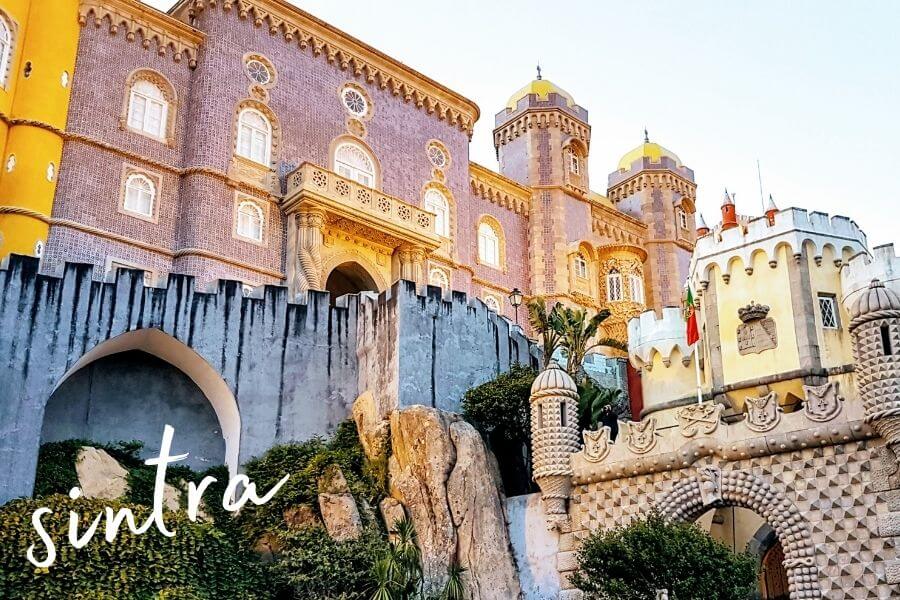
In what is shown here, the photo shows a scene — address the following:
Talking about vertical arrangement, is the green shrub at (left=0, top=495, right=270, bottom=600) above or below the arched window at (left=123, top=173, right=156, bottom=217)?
below

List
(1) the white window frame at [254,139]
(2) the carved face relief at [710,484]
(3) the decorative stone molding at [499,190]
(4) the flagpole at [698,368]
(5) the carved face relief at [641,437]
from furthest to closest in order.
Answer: (3) the decorative stone molding at [499,190], (1) the white window frame at [254,139], (4) the flagpole at [698,368], (5) the carved face relief at [641,437], (2) the carved face relief at [710,484]

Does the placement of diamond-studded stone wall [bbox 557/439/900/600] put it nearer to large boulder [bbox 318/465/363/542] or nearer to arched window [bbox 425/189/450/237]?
large boulder [bbox 318/465/363/542]

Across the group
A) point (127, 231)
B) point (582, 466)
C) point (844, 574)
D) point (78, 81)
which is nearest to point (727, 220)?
point (582, 466)

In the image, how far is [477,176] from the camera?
40.7 m

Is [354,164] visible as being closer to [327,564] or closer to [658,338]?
[658,338]

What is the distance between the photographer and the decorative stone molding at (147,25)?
29812mm

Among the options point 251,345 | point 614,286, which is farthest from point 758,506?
point 614,286

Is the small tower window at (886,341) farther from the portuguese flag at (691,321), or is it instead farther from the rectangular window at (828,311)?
the portuguese flag at (691,321)

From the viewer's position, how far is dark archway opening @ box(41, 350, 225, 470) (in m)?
22.6

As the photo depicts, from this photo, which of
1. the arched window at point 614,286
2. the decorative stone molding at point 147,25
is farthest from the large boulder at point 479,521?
the arched window at point 614,286

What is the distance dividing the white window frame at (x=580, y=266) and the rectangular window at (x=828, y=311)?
54.9 feet

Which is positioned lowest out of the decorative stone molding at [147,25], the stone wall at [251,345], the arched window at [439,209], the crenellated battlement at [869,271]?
the stone wall at [251,345]

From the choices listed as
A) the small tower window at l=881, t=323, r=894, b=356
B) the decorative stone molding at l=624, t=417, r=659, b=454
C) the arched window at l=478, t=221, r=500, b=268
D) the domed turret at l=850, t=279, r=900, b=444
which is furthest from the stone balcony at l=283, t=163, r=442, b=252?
the small tower window at l=881, t=323, r=894, b=356

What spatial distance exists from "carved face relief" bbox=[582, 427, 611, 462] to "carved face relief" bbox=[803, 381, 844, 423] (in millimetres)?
4221
